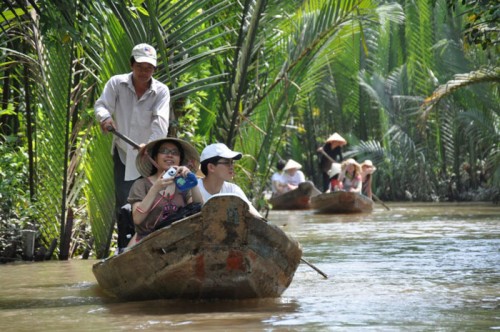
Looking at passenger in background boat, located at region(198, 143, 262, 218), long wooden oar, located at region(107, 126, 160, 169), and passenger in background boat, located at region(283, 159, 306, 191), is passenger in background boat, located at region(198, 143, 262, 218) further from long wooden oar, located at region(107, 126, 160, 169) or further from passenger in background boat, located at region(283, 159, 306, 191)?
passenger in background boat, located at region(283, 159, 306, 191)

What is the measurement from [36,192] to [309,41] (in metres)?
3.02

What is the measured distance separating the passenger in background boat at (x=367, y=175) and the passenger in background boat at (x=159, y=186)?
15.5 metres

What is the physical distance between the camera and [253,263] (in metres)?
6.83

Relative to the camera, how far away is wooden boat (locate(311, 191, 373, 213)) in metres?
20.7

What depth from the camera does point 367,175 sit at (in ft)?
77.3

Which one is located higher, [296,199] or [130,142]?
[130,142]

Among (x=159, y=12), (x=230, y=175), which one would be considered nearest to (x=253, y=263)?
(x=230, y=175)

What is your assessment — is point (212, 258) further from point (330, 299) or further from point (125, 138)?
Answer: point (125, 138)

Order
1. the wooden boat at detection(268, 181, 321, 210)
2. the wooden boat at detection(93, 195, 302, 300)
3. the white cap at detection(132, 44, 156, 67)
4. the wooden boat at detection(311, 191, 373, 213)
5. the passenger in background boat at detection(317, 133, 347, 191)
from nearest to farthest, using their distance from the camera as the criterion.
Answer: the wooden boat at detection(93, 195, 302, 300) < the white cap at detection(132, 44, 156, 67) < the wooden boat at detection(311, 191, 373, 213) < the wooden boat at detection(268, 181, 321, 210) < the passenger in background boat at detection(317, 133, 347, 191)

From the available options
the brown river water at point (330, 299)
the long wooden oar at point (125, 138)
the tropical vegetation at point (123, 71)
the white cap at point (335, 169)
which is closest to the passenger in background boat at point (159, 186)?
the long wooden oar at point (125, 138)

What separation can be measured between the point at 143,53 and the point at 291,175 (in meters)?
18.0

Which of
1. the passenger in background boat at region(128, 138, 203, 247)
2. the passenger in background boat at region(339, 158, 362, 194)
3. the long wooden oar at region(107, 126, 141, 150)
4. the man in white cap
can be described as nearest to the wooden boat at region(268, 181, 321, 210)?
the passenger in background boat at region(339, 158, 362, 194)

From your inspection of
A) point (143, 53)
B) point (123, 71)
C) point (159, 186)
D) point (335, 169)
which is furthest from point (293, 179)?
point (159, 186)

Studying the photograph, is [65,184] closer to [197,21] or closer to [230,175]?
[197,21]
